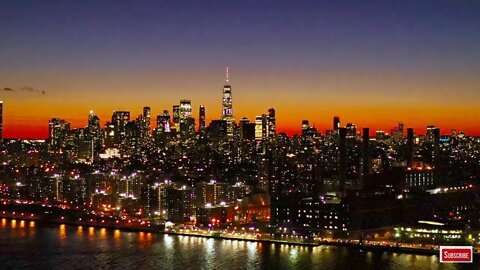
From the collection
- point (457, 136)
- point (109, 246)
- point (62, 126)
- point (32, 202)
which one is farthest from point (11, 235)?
point (457, 136)

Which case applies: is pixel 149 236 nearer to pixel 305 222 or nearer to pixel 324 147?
pixel 305 222

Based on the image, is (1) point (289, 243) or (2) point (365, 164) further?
(2) point (365, 164)

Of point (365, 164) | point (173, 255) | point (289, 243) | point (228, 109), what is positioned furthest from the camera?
point (228, 109)

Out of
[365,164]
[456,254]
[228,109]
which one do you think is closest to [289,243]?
[456,254]

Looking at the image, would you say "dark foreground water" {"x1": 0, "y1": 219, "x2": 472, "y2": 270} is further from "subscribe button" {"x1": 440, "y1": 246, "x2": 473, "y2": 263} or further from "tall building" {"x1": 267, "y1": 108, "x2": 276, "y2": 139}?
"tall building" {"x1": 267, "y1": 108, "x2": 276, "y2": 139}

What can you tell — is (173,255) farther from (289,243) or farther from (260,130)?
(260,130)

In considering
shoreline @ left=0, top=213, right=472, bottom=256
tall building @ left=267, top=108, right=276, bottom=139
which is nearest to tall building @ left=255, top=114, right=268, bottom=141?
tall building @ left=267, top=108, right=276, bottom=139

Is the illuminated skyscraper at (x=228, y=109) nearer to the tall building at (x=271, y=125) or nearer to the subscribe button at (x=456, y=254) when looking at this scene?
the tall building at (x=271, y=125)
